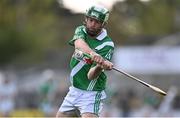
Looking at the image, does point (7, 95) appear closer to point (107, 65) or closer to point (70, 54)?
point (107, 65)

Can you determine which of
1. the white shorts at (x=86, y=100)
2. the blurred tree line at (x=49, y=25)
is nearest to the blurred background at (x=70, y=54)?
the blurred tree line at (x=49, y=25)

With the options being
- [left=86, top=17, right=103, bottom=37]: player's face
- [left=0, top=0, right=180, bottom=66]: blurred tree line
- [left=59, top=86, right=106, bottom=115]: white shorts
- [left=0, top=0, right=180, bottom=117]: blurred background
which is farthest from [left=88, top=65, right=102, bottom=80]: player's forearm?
[left=0, top=0, right=180, bottom=66]: blurred tree line

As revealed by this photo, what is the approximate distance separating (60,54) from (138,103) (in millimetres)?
18951

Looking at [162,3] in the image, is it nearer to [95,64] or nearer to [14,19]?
[14,19]

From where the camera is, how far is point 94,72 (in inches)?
474

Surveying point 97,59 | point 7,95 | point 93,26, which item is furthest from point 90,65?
point 7,95

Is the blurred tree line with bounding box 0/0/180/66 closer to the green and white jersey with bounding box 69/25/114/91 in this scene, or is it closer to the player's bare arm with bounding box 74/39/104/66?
the green and white jersey with bounding box 69/25/114/91

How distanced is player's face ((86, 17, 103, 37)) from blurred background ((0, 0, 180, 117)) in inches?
611

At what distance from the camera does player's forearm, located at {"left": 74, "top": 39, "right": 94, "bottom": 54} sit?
39.1 ft

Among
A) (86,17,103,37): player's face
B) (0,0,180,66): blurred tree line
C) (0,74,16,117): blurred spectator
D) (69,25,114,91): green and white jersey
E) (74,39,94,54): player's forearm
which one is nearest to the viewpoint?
(74,39,94,54): player's forearm

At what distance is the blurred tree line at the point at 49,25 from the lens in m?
65.1

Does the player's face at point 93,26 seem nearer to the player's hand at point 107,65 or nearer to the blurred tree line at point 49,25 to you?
the player's hand at point 107,65

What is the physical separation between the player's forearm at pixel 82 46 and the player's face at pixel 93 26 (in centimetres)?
18

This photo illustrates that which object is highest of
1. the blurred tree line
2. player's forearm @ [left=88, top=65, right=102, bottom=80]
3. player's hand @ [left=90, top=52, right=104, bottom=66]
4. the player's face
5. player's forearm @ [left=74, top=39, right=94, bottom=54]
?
the player's face
